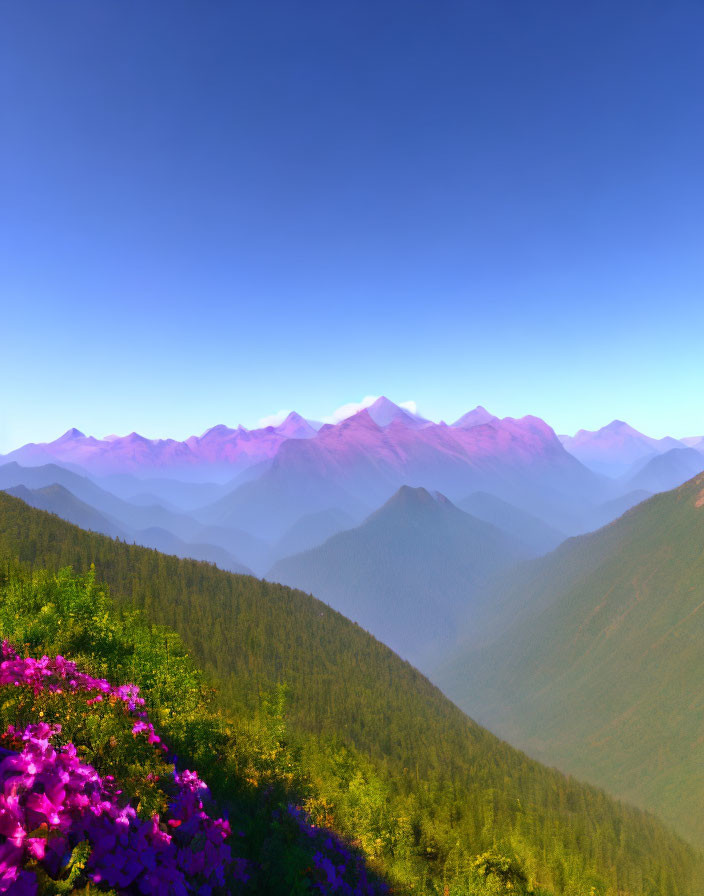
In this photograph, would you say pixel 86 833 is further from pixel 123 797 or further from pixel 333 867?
pixel 333 867

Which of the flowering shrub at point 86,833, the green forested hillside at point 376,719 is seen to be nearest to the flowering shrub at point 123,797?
the flowering shrub at point 86,833

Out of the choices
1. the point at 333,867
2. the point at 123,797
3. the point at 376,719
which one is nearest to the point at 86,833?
the point at 123,797

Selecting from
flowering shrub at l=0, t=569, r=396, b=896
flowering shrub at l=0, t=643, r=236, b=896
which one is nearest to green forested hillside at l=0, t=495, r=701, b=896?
flowering shrub at l=0, t=569, r=396, b=896

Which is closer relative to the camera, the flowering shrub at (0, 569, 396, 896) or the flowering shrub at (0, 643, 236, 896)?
the flowering shrub at (0, 643, 236, 896)

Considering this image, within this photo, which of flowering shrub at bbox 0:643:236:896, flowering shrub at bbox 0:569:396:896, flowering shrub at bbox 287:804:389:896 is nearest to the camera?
flowering shrub at bbox 0:643:236:896

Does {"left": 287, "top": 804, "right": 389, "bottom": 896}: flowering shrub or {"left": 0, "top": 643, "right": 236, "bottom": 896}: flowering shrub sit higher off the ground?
{"left": 0, "top": 643, "right": 236, "bottom": 896}: flowering shrub

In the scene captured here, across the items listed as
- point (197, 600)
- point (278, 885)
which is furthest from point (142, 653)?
point (197, 600)

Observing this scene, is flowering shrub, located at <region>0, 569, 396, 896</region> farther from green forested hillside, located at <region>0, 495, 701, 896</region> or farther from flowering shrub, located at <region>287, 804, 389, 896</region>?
green forested hillside, located at <region>0, 495, 701, 896</region>

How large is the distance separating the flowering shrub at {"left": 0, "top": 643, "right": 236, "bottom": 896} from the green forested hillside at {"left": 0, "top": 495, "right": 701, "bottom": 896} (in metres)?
47.3

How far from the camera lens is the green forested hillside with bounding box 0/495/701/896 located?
72.0 metres

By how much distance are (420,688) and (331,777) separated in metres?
136

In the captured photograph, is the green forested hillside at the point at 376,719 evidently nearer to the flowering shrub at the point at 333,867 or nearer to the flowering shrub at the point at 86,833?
the flowering shrub at the point at 333,867

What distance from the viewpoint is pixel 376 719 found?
123m

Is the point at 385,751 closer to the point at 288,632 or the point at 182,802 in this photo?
the point at 288,632
